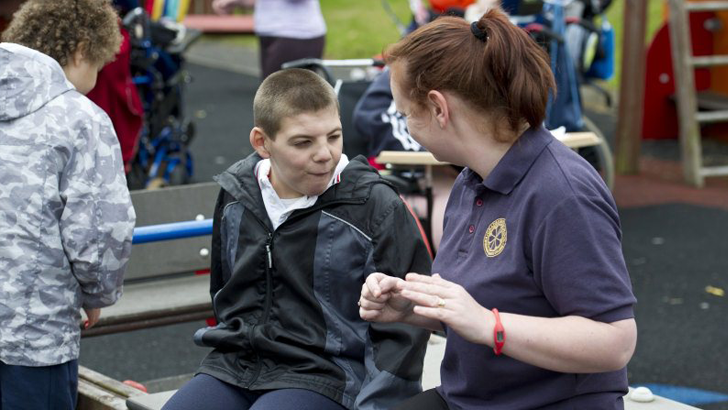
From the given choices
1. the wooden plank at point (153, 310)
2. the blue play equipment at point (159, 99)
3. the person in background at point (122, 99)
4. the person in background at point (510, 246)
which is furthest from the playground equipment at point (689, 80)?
the person in background at point (510, 246)

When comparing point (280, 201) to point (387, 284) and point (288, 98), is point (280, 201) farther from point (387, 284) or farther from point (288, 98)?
point (387, 284)

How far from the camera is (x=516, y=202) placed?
258 cm

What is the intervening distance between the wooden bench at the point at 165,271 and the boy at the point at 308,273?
119cm

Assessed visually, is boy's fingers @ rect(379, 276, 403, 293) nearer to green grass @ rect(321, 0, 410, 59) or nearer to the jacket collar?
the jacket collar

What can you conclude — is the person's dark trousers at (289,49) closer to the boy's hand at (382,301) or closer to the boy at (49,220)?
the boy at (49,220)

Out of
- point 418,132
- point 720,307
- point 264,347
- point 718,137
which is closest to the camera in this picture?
point 418,132

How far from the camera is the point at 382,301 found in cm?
264

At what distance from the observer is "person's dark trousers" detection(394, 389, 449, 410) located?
9.57ft

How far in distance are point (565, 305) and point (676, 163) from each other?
8.06 m

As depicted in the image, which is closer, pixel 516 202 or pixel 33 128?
pixel 516 202

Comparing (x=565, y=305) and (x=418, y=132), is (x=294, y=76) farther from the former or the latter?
(x=565, y=305)

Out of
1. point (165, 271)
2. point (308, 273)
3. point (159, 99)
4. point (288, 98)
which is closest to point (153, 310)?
point (165, 271)

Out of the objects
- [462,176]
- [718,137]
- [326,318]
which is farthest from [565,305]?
[718,137]

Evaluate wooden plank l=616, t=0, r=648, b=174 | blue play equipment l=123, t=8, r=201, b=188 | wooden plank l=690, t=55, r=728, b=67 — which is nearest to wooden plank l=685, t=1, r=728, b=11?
wooden plank l=690, t=55, r=728, b=67
